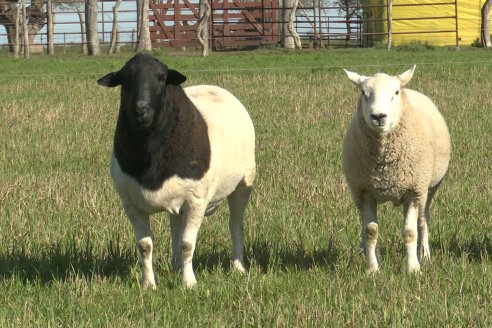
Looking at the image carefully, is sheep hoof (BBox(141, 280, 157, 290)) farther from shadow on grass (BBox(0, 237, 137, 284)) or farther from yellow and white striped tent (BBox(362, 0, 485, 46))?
yellow and white striped tent (BBox(362, 0, 485, 46))

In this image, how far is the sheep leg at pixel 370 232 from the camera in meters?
6.28

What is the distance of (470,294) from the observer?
546cm

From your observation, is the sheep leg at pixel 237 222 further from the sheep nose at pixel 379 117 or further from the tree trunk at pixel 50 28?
the tree trunk at pixel 50 28

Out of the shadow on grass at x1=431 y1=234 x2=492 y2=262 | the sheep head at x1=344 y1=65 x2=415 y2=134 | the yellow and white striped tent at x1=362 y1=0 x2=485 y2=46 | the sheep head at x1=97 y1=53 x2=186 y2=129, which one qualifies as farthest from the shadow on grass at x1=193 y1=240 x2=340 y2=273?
the yellow and white striped tent at x1=362 y1=0 x2=485 y2=46

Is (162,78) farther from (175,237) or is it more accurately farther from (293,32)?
(293,32)

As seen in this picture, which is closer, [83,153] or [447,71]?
[83,153]

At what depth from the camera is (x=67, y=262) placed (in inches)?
258

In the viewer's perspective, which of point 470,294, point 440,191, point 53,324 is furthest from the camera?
point 440,191

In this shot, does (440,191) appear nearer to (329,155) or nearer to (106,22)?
(329,155)

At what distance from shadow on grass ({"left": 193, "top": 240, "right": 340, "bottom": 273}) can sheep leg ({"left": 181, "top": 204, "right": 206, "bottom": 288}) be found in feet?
0.89

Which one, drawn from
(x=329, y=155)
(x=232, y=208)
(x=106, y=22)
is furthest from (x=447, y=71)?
(x=106, y=22)

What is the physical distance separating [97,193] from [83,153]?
107 inches

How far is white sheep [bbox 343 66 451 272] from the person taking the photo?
6.27 metres

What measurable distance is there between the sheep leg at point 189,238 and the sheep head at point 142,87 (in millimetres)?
575
